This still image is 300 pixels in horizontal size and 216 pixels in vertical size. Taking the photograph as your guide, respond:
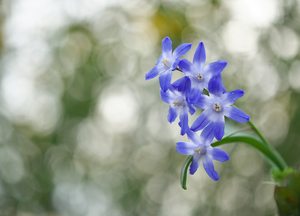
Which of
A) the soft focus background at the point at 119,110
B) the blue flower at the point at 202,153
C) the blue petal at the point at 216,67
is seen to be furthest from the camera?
the soft focus background at the point at 119,110

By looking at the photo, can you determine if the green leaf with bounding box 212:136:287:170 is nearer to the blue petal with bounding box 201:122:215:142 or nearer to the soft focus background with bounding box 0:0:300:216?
the blue petal with bounding box 201:122:215:142

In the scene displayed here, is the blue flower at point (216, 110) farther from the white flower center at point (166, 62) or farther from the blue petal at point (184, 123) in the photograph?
the white flower center at point (166, 62)

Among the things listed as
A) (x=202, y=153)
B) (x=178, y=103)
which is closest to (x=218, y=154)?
(x=202, y=153)

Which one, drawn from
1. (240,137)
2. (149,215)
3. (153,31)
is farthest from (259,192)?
(240,137)

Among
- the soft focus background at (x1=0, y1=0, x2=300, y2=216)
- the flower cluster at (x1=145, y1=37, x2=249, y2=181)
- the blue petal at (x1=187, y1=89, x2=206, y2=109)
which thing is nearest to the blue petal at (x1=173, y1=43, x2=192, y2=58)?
the flower cluster at (x1=145, y1=37, x2=249, y2=181)

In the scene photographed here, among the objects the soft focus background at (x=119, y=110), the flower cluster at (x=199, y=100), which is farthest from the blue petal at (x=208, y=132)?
the soft focus background at (x=119, y=110)

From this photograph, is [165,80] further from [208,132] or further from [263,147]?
[263,147]

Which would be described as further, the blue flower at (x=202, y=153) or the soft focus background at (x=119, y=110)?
the soft focus background at (x=119, y=110)
